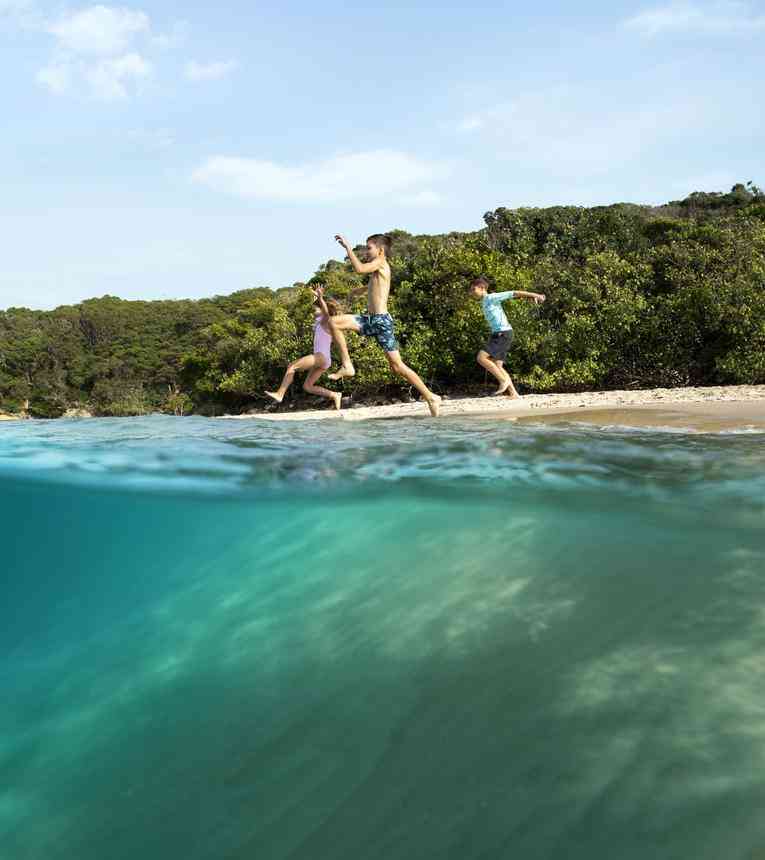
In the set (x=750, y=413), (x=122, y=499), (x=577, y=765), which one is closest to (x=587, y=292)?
(x=750, y=413)

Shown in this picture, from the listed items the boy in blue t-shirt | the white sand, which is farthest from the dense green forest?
the white sand

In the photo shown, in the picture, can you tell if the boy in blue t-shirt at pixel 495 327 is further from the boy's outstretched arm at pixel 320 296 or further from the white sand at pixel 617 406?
the boy's outstretched arm at pixel 320 296

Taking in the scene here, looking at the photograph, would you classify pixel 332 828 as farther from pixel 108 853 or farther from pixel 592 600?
pixel 592 600

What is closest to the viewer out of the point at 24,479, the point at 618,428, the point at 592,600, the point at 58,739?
the point at 58,739

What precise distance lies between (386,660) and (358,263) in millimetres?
5958

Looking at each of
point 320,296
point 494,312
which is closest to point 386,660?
point 320,296

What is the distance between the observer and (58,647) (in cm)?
391

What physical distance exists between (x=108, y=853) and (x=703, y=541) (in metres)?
3.05

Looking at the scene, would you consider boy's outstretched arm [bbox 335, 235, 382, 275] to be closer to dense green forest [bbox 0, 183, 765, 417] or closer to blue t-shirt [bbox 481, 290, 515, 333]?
dense green forest [bbox 0, 183, 765, 417]

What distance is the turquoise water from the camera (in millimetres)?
2510

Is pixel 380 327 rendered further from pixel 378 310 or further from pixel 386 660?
pixel 386 660

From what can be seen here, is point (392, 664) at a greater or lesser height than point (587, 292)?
lesser

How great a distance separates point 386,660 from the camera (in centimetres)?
329

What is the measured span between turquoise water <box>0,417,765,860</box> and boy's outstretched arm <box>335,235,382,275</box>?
361 centimetres
